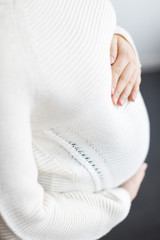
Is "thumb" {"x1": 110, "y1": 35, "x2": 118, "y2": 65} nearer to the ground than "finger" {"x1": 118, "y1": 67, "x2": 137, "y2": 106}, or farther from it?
farther from it

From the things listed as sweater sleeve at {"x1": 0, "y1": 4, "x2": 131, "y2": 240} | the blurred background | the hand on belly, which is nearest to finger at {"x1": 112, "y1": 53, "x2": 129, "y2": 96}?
the hand on belly

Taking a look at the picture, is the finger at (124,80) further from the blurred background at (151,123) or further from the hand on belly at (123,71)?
the blurred background at (151,123)

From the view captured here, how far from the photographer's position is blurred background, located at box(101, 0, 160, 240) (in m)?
1.17

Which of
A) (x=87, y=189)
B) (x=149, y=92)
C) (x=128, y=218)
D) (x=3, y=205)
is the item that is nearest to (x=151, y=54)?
(x=149, y=92)

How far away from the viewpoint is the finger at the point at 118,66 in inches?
26.4

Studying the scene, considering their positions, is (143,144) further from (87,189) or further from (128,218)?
(128,218)

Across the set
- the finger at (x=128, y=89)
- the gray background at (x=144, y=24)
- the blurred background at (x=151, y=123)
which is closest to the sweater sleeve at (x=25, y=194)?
the finger at (x=128, y=89)

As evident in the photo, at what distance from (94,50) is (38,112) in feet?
0.44

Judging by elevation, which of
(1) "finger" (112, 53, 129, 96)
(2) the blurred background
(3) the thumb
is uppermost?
(3) the thumb

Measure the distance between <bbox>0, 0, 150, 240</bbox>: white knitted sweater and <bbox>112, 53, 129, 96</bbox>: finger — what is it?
63 mm

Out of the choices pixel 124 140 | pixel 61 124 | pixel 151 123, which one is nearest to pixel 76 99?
pixel 61 124

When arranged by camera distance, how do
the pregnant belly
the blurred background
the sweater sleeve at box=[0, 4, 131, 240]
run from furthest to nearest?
the blurred background, the pregnant belly, the sweater sleeve at box=[0, 4, 131, 240]

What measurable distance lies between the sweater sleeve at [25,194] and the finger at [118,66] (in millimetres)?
257

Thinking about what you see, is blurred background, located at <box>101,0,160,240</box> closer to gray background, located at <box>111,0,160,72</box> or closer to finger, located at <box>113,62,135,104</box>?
gray background, located at <box>111,0,160,72</box>
